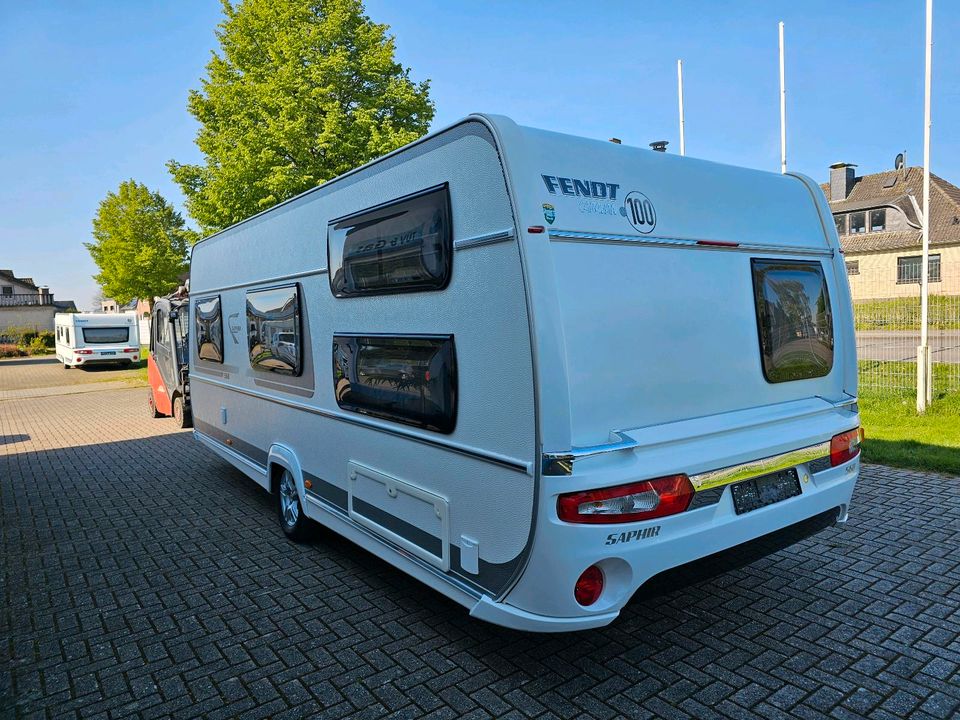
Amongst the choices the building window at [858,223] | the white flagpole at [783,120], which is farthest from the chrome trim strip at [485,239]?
the building window at [858,223]

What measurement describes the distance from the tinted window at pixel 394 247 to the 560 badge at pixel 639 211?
2.94 feet

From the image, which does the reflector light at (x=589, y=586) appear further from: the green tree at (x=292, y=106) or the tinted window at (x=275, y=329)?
the green tree at (x=292, y=106)

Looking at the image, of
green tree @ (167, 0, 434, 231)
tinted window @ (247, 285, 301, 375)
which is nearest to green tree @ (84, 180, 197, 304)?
green tree @ (167, 0, 434, 231)

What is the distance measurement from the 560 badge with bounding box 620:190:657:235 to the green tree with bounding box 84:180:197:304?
26.9m

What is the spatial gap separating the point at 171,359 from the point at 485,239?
33.4 feet

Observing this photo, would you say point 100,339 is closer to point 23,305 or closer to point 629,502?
point 629,502

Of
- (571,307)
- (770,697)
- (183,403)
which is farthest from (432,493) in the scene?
(183,403)

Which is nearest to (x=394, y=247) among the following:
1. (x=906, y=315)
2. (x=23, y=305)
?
(x=906, y=315)

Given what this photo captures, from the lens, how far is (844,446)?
4.05m

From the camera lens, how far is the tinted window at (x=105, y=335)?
25.6 meters

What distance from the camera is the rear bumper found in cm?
292

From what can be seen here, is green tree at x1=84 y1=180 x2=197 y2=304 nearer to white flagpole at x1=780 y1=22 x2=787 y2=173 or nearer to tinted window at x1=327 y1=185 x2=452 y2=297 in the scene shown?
white flagpole at x1=780 y1=22 x2=787 y2=173

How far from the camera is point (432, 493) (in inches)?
142

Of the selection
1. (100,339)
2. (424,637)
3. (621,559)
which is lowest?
(424,637)
